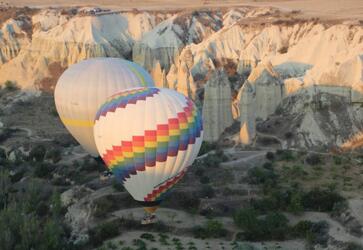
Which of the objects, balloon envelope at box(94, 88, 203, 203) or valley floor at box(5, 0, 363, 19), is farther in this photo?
valley floor at box(5, 0, 363, 19)

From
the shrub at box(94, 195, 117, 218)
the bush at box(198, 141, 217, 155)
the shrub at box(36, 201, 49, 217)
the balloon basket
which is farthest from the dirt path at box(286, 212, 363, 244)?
the bush at box(198, 141, 217, 155)

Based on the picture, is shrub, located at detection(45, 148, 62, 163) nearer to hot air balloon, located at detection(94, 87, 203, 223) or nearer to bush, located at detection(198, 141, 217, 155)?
bush, located at detection(198, 141, 217, 155)

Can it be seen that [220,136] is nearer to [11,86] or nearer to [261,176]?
[261,176]

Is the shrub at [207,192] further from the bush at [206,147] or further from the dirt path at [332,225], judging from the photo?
the bush at [206,147]

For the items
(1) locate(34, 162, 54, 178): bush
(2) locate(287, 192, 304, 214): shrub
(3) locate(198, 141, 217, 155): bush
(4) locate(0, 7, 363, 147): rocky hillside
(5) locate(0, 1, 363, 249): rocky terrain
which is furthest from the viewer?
(4) locate(0, 7, 363, 147): rocky hillside

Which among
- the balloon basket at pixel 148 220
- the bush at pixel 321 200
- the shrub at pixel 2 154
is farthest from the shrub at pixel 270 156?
the shrub at pixel 2 154

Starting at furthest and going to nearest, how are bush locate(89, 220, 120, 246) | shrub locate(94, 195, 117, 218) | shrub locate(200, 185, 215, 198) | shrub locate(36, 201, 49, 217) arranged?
shrub locate(36, 201, 49, 217), shrub locate(200, 185, 215, 198), shrub locate(94, 195, 117, 218), bush locate(89, 220, 120, 246)
